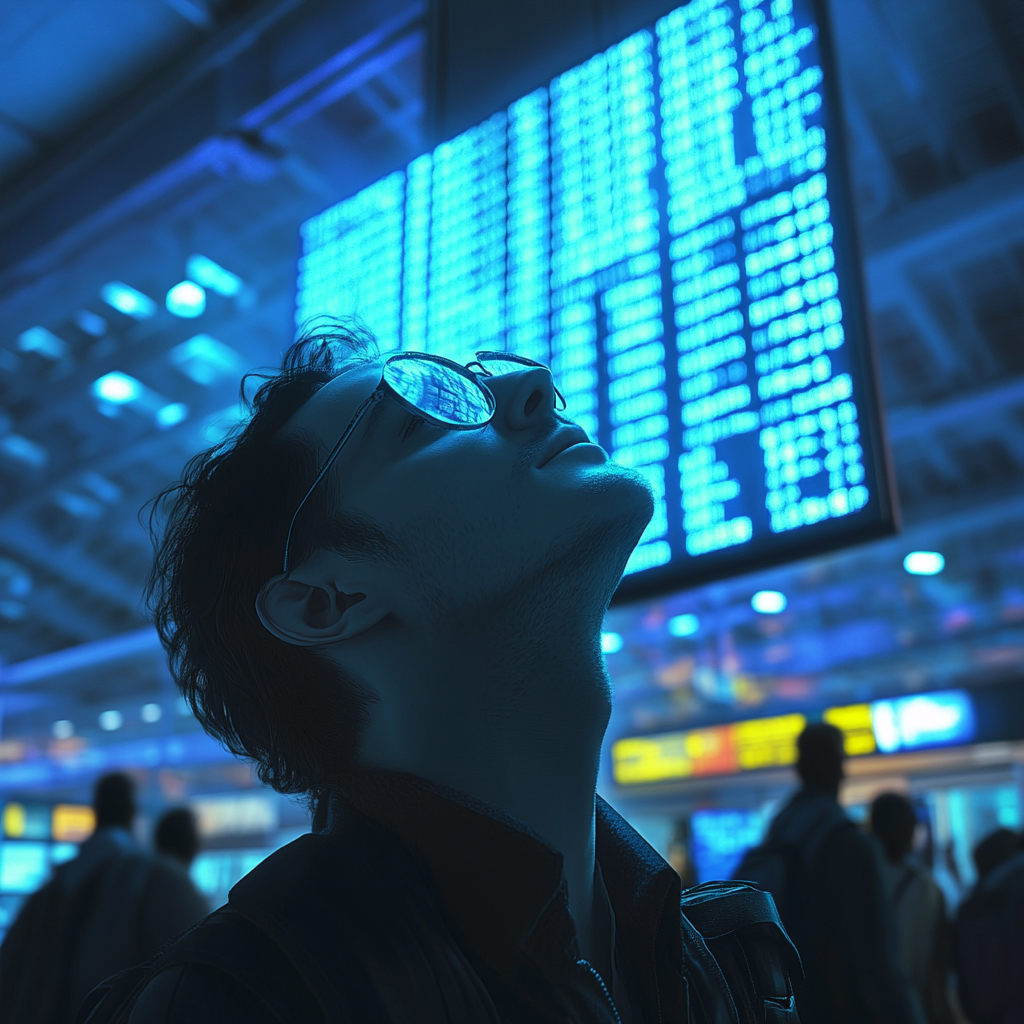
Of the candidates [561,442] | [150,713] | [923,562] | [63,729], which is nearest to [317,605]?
[561,442]

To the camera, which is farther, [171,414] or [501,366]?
[171,414]

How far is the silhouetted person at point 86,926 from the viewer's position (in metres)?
2.72

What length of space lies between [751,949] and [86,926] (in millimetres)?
2459

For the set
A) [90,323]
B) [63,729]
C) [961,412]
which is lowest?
[63,729]

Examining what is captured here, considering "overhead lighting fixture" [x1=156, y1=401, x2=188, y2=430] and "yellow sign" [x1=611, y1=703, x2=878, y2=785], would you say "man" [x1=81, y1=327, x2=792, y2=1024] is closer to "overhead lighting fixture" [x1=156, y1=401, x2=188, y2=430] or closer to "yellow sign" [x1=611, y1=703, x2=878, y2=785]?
"yellow sign" [x1=611, y1=703, x2=878, y2=785]

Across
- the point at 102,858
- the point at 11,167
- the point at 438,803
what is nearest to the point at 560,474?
the point at 438,803

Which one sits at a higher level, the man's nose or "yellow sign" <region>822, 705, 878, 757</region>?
"yellow sign" <region>822, 705, 878, 757</region>

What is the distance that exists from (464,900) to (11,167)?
6.14 m

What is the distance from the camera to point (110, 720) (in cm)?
1862

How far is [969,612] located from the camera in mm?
14406

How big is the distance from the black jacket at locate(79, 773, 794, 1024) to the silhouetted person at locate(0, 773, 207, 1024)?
2.11 meters

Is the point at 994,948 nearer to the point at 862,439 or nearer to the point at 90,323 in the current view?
the point at 862,439

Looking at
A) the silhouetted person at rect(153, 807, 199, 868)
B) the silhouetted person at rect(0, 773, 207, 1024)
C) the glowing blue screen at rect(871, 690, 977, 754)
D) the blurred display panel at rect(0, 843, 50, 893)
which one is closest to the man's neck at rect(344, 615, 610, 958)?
the silhouetted person at rect(0, 773, 207, 1024)

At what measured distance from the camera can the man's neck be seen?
99 centimetres
